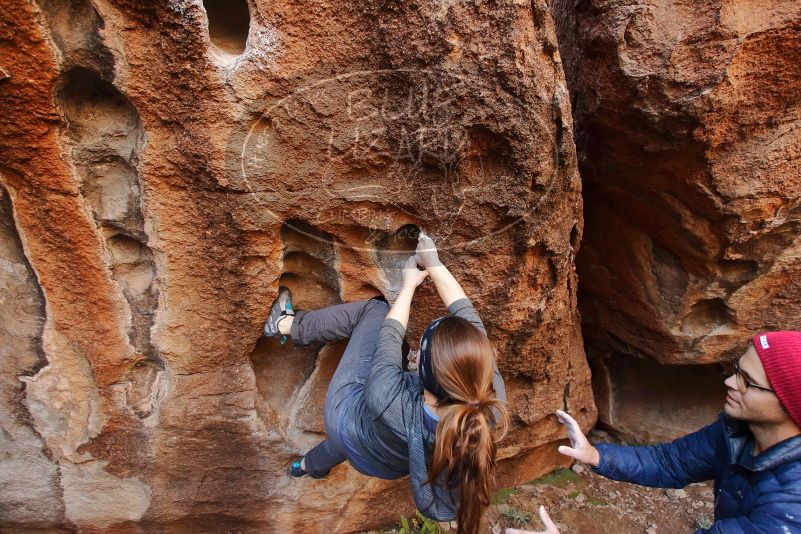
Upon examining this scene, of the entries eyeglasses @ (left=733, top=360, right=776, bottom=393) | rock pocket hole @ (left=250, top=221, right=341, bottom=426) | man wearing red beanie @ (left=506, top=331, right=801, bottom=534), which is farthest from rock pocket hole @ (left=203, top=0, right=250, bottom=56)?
eyeglasses @ (left=733, top=360, right=776, bottom=393)

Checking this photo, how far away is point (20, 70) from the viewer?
1447mm

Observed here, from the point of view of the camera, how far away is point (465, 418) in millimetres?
1291

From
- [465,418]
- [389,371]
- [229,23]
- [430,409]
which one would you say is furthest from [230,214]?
[465,418]

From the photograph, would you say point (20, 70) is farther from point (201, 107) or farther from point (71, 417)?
point (71, 417)

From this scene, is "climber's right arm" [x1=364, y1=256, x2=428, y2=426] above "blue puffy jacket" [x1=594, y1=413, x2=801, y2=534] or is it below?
above

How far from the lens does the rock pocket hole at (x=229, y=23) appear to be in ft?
5.40

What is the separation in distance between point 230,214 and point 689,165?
2.05m

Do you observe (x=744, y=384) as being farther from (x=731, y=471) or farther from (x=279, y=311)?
(x=279, y=311)

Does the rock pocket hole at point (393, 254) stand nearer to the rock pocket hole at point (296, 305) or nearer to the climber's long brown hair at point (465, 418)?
the rock pocket hole at point (296, 305)

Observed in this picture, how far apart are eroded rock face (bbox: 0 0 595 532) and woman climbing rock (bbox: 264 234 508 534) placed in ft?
1.35

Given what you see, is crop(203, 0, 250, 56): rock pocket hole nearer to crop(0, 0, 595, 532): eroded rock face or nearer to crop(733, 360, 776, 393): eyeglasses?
crop(0, 0, 595, 532): eroded rock face

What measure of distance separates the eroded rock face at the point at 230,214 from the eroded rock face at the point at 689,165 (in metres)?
0.46

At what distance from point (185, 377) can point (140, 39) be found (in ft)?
4.56

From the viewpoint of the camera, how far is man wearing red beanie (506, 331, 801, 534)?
4.26 feet
